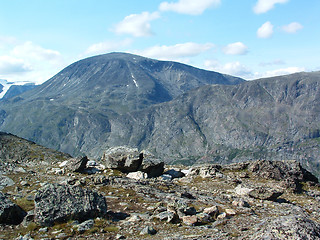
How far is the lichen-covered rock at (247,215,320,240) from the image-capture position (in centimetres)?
1138

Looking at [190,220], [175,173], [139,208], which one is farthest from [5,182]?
[175,173]

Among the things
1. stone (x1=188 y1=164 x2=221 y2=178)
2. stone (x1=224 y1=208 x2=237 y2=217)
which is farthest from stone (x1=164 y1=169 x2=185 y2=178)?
stone (x1=224 y1=208 x2=237 y2=217)

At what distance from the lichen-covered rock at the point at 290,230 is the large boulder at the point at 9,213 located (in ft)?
45.3

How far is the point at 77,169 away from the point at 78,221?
17.8m

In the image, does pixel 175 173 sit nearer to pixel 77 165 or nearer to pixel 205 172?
pixel 205 172

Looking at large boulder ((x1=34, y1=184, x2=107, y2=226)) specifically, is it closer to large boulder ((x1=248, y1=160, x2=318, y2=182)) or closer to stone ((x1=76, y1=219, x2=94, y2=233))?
stone ((x1=76, y1=219, x2=94, y2=233))

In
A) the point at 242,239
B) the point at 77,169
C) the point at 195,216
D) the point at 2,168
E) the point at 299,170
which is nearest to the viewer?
the point at 242,239

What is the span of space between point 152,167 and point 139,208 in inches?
675

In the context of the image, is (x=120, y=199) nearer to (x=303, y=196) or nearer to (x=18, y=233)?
(x=18, y=233)

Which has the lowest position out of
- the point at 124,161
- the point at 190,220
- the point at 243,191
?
the point at 243,191

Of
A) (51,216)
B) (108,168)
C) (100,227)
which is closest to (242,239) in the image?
(100,227)

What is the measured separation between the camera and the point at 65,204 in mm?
16688

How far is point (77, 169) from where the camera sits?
33.1 metres

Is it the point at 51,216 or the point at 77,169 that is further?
the point at 77,169
